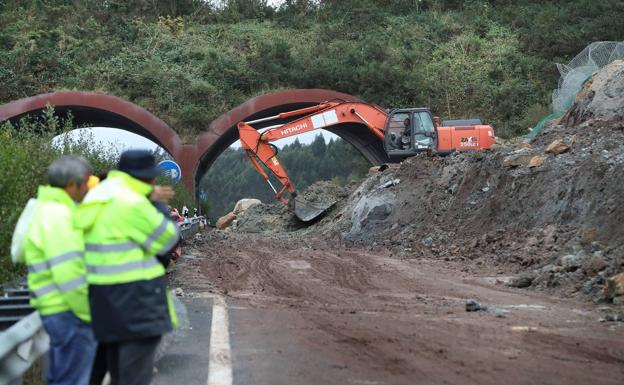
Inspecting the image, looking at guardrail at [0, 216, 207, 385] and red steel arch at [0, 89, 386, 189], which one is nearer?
guardrail at [0, 216, 207, 385]

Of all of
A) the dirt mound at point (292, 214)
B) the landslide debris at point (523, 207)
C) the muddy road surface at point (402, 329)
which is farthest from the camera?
the dirt mound at point (292, 214)

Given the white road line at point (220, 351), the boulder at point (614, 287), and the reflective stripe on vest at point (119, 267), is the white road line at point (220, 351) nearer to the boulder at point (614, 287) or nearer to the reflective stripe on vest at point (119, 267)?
the reflective stripe on vest at point (119, 267)

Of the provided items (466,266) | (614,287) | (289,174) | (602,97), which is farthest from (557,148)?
(289,174)

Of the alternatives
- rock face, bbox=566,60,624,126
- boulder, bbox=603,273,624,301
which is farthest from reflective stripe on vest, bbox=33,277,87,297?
rock face, bbox=566,60,624,126

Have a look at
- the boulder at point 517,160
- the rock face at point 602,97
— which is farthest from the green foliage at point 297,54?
the boulder at point 517,160

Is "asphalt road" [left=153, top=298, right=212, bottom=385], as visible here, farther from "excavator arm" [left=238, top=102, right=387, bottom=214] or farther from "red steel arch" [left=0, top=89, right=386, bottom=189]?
"red steel arch" [left=0, top=89, right=386, bottom=189]

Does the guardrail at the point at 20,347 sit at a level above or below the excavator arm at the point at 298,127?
below

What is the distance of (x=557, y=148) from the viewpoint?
19188 mm

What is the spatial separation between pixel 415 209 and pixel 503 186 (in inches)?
158

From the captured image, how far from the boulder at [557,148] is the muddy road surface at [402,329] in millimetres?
4473

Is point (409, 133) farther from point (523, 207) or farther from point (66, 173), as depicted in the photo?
point (66, 173)

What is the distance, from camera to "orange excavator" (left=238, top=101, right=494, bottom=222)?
91.9 ft

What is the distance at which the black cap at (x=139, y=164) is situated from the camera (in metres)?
5.12

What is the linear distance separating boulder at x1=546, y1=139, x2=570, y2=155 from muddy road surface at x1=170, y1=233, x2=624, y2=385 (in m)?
4.47
